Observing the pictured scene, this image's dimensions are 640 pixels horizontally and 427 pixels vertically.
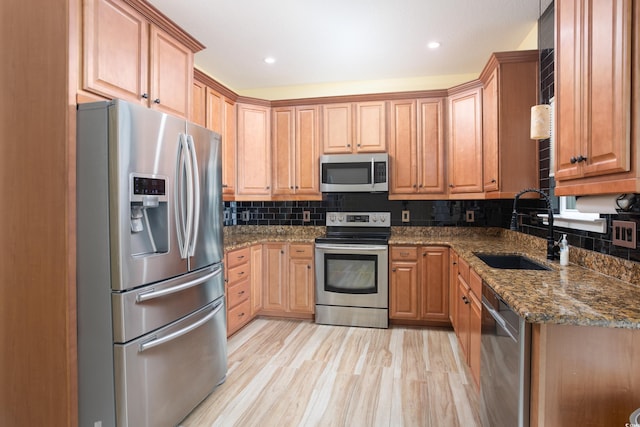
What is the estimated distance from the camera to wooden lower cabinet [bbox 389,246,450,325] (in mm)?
3375

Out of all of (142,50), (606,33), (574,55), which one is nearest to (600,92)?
(606,33)

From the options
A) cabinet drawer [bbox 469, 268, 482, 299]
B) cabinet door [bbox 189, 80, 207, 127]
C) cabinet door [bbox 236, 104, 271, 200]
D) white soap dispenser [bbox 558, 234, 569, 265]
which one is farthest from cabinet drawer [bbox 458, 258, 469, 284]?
cabinet door [bbox 189, 80, 207, 127]

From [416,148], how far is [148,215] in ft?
9.17

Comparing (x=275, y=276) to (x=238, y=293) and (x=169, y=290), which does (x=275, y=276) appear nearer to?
(x=238, y=293)

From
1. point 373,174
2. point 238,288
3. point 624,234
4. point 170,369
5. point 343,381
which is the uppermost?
point 373,174

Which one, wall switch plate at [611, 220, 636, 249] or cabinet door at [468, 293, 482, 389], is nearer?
wall switch plate at [611, 220, 636, 249]

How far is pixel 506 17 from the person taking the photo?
2641mm

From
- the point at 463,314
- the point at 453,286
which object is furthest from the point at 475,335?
the point at 453,286

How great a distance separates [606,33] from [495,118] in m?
1.78

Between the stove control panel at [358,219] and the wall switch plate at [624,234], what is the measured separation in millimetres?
2429

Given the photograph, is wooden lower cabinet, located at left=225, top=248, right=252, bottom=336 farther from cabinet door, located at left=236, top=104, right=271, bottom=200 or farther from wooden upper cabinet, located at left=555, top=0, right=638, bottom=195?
wooden upper cabinet, located at left=555, top=0, right=638, bottom=195

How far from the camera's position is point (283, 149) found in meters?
4.00

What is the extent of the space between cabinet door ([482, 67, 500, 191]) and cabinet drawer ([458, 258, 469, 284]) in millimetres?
738

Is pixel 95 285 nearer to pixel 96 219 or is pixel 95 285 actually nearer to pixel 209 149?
pixel 96 219
